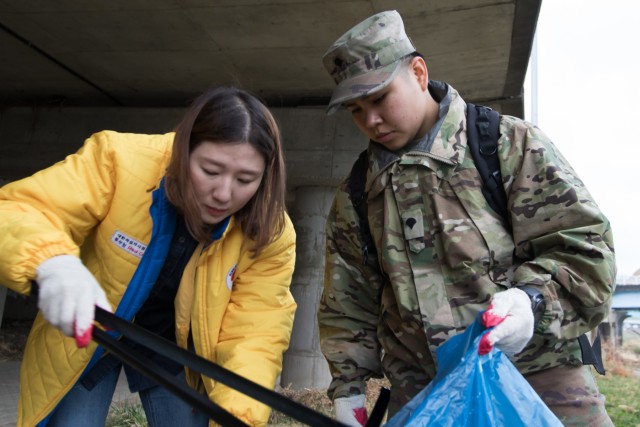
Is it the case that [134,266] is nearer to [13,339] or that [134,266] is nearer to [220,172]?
[220,172]

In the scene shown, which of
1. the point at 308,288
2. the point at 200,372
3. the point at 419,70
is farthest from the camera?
the point at 308,288

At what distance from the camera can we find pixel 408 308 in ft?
6.65

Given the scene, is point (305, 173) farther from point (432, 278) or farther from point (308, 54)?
point (432, 278)

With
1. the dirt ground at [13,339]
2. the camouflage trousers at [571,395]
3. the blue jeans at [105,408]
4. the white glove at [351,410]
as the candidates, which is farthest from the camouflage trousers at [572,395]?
the dirt ground at [13,339]

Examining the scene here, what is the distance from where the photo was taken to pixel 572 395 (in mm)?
1904

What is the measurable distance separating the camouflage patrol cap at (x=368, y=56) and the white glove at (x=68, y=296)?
920 millimetres

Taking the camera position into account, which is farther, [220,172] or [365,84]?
[365,84]

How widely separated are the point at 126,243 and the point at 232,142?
0.42m

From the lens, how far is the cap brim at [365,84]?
6.68 feet

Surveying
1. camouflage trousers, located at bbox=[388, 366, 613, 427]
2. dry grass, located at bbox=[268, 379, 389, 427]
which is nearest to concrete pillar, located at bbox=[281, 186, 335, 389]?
dry grass, located at bbox=[268, 379, 389, 427]

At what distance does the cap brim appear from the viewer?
2035 mm

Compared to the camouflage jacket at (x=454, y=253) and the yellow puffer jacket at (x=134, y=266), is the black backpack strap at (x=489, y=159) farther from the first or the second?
the yellow puffer jacket at (x=134, y=266)

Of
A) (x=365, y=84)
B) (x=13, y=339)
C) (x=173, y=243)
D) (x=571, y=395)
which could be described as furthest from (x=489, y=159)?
(x=13, y=339)

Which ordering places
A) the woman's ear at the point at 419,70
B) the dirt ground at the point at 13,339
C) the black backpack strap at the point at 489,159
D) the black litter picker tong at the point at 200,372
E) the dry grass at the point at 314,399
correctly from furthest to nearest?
1. the dirt ground at the point at 13,339
2. the dry grass at the point at 314,399
3. the woman's ear at the point at 419,70
4. the black backpack strap at the point at 489,159
5. the black litter picker tong at the point at 200,372
